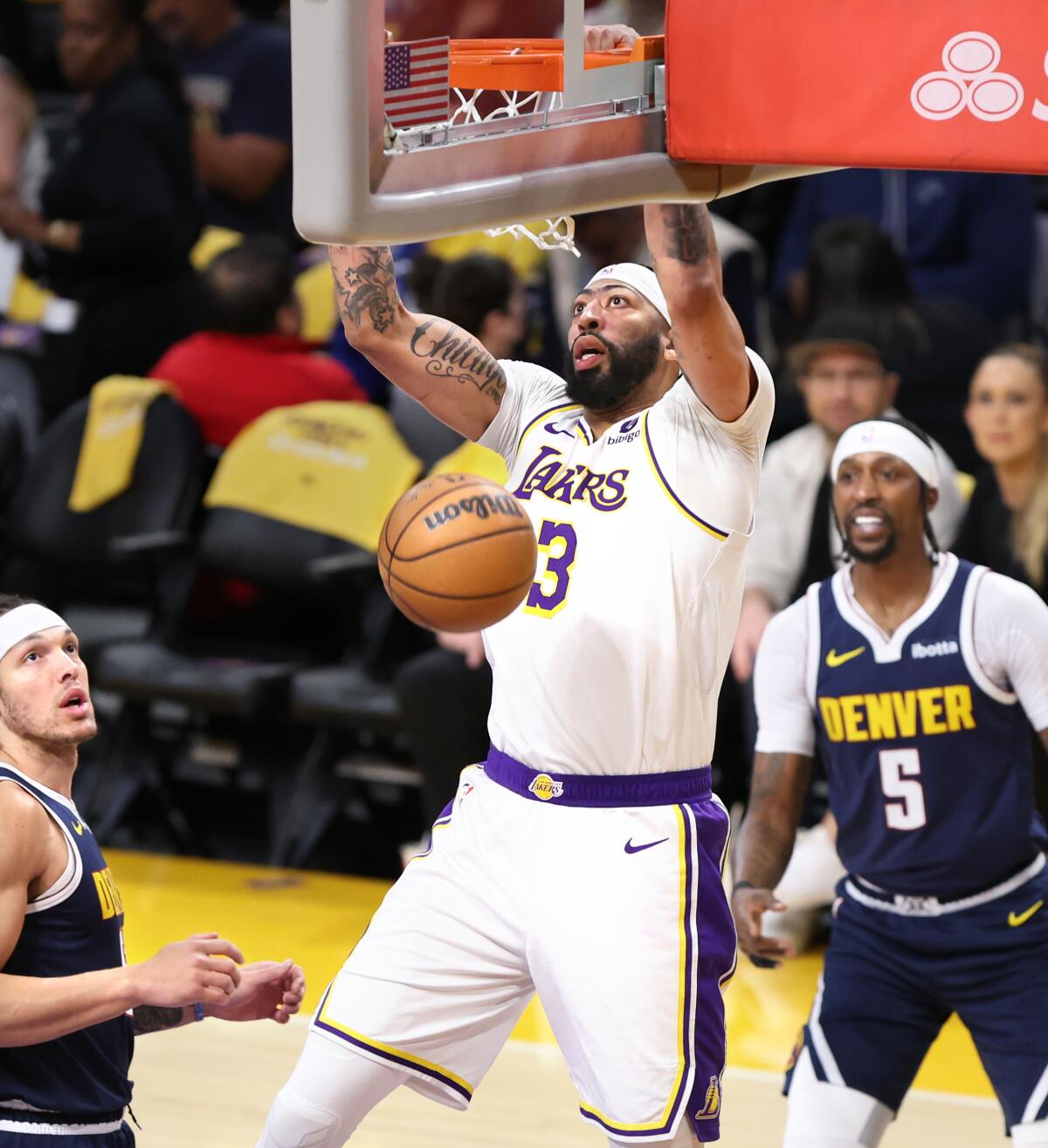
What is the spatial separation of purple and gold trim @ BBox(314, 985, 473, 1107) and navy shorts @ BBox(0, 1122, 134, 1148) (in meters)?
0.57

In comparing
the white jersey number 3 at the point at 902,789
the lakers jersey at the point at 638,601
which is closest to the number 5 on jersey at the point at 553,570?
the lakers jersey at the point at 638,601

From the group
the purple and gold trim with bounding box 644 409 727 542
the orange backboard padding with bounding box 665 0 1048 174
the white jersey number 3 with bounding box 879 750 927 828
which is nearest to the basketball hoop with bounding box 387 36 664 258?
the orange backboard padding with bounding box 665 0 1048 174

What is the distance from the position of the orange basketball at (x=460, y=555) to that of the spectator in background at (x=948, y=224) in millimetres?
4448

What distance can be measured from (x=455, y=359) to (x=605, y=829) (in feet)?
3.81

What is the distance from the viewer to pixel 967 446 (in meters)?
8.09

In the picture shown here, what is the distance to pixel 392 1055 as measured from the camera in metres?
4.37

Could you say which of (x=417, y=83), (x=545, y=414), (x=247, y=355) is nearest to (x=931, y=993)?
(x=545, y=414)

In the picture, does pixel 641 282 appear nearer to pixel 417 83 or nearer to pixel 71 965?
pixel 417 83

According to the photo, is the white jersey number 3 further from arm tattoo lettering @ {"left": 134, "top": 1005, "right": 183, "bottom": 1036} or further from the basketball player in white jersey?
arm tattoo lettering @ {"left": 134, "top": 1005, "right": 183, "bottom": 1036}

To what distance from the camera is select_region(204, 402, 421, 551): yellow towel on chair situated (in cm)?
805

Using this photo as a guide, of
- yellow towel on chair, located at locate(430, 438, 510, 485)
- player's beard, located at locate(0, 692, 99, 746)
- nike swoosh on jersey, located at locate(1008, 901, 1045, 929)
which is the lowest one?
nike swoosh on jersey, located at locate(1008, 901, 1045, 929)

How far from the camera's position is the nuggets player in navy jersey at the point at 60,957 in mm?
3732

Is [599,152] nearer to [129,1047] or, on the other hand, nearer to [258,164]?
[129,1047]

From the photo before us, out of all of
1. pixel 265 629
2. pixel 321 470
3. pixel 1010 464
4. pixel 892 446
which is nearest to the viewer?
pixel 892 446
